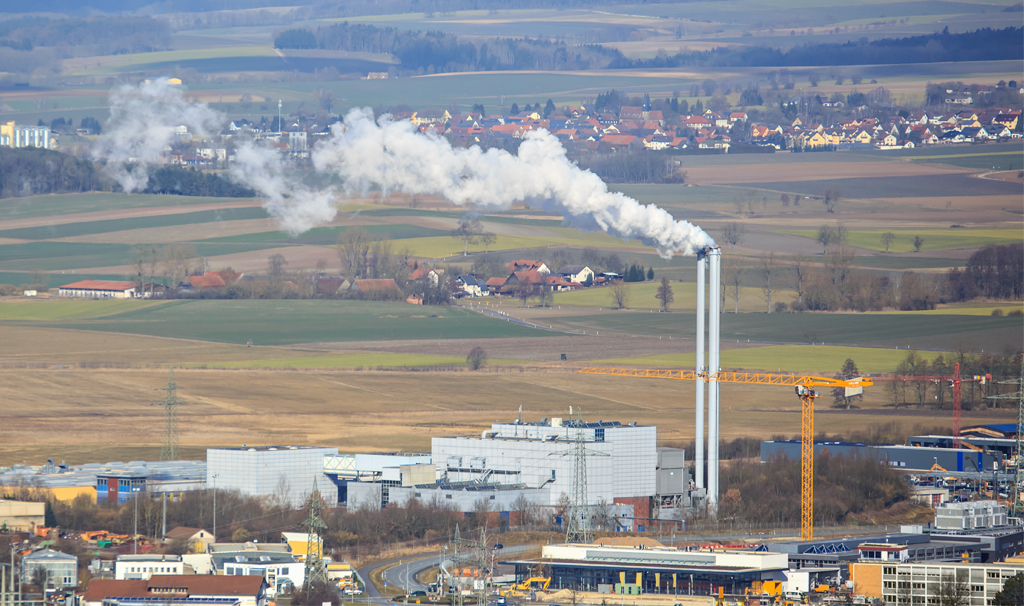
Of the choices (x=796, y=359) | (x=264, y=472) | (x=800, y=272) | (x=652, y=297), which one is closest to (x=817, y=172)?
(x=800, y=272)

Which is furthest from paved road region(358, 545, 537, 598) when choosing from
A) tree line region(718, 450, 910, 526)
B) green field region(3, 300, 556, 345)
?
green field region(3, 300, 556, 345)

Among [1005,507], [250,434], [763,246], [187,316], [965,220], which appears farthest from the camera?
[965,220]

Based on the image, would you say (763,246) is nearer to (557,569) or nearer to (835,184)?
(835,184)

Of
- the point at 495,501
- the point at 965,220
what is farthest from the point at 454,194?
the point at 965,220

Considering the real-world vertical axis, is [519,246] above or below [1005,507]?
above

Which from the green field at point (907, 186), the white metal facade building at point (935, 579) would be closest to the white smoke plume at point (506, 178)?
the white metal facade building at point (935, 579)

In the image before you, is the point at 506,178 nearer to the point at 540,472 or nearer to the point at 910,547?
the point at 540,472
